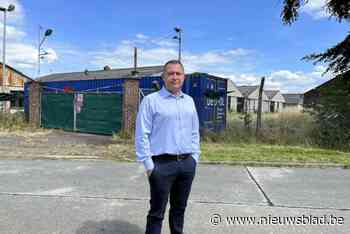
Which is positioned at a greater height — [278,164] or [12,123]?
[12,123]

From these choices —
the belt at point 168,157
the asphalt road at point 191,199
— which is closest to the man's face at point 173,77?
the belt at point 168,157

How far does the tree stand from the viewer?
10.5 metres

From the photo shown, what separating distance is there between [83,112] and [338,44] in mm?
10657

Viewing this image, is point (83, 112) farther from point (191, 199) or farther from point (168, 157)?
point (168, 157)

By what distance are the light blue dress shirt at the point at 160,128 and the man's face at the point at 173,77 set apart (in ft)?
0.21

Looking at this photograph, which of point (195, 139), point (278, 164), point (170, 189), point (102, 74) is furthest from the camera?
point (102, 74)

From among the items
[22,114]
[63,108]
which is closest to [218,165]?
[63,108]

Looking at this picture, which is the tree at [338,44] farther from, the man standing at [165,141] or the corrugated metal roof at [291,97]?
the corrugated metal roof at [291,97]

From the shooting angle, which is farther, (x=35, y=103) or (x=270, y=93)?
(x=270, y=93)

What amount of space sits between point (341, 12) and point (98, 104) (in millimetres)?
9816

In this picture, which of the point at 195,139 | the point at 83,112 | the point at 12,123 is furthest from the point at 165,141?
the point at 12,123

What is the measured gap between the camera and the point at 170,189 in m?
3.16

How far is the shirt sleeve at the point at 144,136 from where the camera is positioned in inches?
115

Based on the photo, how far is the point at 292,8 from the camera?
36.4ft
